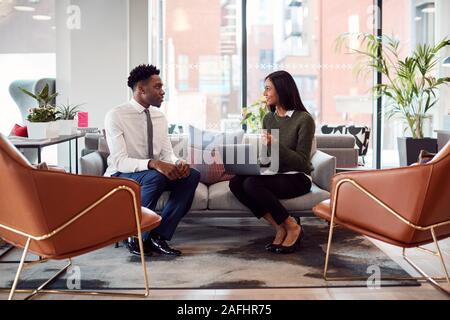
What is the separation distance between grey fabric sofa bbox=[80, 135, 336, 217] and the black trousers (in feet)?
0.20

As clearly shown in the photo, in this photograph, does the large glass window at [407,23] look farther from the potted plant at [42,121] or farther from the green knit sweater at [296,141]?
the potted plant at [42,121]

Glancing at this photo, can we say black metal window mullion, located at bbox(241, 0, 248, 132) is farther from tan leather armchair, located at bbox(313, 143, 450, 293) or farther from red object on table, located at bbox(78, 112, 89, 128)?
tan leather armchair, located at bbox(313, 143, 450, 293)

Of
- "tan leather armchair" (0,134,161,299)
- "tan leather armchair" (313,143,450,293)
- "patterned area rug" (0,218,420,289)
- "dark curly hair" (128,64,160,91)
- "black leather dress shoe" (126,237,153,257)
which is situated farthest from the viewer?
"dark curly hair" (128,64,160,91)

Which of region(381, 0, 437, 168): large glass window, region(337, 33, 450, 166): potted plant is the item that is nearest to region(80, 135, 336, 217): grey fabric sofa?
region(337, 33, 450, 166): potted plant

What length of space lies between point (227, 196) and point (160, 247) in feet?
1.91

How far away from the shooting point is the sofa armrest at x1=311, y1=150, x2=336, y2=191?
427 cm

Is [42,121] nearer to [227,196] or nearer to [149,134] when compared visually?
[149,134]

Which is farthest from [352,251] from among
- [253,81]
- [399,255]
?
[253,81]

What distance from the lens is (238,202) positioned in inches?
163

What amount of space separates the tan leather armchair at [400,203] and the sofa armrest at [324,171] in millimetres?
1029

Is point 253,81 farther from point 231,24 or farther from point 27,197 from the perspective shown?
point 27,197

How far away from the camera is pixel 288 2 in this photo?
8875mm

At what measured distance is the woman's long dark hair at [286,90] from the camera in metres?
4.08

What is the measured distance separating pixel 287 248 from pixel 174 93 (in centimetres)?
533
